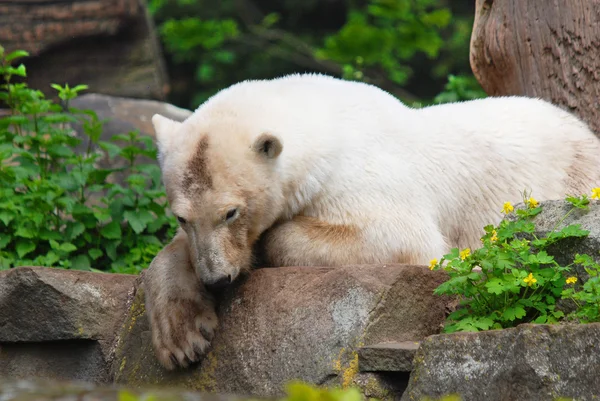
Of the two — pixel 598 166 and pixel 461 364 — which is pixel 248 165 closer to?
pixel 461 364

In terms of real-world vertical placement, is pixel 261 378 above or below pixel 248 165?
below

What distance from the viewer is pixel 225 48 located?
15.9 m

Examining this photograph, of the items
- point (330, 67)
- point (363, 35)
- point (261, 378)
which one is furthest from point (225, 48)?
point (261, 378)

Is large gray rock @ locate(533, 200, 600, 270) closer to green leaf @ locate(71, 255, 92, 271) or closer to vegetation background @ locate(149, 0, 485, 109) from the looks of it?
green leaf @ locate(71, 255, 92, 271)

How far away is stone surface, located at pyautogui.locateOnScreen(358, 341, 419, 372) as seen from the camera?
3375 mm

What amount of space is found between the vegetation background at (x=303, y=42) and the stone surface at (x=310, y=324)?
8.54 meters

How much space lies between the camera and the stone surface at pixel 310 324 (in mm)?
3551

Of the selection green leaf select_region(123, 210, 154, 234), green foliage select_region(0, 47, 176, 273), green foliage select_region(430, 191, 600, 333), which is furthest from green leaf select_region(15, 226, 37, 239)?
green foliage select_region(430, 191, 600, 333)

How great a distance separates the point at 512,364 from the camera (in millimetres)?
3004

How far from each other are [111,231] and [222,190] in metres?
1.96

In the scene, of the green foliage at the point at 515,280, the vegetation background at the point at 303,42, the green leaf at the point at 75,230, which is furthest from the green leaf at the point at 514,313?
the vegetation background at the point at 303,42

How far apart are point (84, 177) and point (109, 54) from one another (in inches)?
157

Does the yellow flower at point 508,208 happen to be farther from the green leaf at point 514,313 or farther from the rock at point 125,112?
the rock at point 125,112

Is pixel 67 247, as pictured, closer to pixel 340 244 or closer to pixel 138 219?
pixel 138 219
